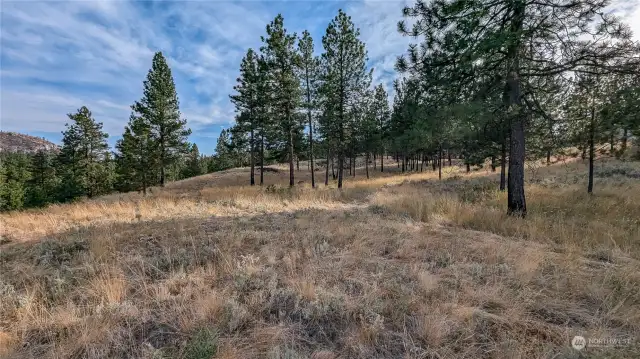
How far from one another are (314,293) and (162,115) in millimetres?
25104

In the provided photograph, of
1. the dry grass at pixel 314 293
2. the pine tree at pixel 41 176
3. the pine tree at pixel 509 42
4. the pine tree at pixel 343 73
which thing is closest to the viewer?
the dry grass at pixel 314 293

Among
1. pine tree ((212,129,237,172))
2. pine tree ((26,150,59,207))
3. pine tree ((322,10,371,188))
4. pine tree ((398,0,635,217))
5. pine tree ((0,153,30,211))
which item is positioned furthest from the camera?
pine tree ((212,129,237,172))

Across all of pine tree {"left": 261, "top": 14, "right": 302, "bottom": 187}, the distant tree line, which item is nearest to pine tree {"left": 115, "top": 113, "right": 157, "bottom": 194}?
pine tree {"left": 261, "top": 14, "right": 302, "bottom": 187}

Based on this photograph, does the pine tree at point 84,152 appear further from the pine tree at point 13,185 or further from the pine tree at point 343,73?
the pine tree at point 343,73

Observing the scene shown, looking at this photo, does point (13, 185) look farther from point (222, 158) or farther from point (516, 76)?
point (516, 76)

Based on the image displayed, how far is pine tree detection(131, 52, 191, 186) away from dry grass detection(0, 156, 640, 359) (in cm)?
1938

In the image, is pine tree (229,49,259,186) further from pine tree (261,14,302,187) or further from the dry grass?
the dry grass

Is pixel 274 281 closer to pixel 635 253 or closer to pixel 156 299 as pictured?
pixel 156 299

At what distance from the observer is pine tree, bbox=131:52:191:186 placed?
2261cm

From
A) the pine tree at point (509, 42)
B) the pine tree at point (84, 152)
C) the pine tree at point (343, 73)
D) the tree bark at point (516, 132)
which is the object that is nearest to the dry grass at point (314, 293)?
the tree bark at point (516, 132)

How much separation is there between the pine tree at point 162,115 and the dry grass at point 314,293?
763 inches

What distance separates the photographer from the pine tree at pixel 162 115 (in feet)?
74.2

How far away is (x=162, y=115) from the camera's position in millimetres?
23109

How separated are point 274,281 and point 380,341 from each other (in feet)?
4.54
